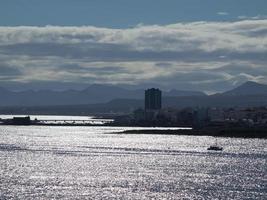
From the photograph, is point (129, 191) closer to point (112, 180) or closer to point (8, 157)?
point (112, 180)

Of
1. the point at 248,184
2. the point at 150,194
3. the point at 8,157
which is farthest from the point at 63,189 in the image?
the point at 8,157

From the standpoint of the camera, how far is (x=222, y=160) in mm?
110750

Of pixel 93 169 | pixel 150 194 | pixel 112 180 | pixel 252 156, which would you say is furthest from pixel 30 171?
pixel 252 156

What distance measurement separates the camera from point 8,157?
10888 centimetres

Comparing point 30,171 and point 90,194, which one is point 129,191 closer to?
point 90,194

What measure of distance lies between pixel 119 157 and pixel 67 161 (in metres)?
14.5

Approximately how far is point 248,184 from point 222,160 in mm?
37309

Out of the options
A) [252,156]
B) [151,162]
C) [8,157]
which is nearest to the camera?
[151,162]

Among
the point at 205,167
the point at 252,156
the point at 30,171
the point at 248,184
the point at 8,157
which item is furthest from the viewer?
the point at 252,156

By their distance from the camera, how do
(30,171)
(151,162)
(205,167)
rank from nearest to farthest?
1. (30,171)
2. (205,167)
3. (151,162)

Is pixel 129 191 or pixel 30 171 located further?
pixel 30 171

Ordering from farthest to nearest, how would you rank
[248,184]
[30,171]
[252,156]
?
[252,156] < [30,171] < [248,184]

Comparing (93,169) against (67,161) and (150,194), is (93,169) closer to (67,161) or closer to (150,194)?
(67,161)

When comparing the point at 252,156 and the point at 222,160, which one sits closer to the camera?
the point at 222,160
